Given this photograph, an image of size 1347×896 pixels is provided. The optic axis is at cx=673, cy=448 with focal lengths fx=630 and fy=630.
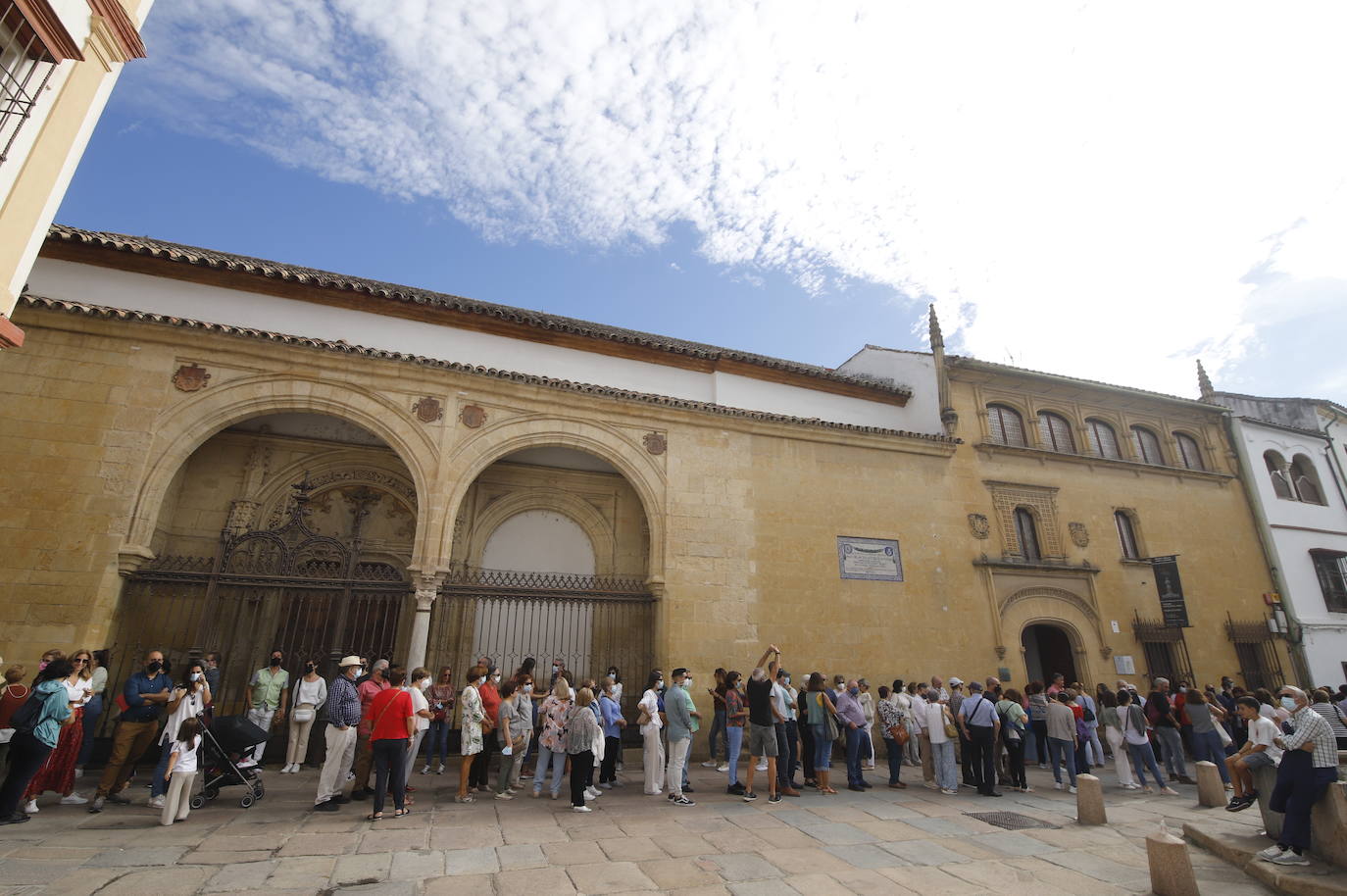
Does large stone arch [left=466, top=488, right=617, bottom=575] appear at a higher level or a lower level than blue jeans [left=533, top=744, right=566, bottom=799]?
higher

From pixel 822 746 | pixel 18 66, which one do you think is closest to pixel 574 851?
pixel 822 746

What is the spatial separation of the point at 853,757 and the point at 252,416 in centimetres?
1042

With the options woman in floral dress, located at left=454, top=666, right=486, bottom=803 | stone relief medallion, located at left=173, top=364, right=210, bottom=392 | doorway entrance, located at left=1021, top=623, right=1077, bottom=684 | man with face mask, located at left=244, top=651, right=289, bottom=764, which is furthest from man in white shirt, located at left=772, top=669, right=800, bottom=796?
stone relief medallion, located at left=173, top=364, right=210, bottom=392

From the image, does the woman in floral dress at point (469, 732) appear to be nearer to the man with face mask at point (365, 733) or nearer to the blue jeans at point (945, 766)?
the man with face mask at point (365, 733)

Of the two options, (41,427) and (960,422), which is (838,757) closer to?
(960,422)

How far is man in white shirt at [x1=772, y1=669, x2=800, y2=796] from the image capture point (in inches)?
310

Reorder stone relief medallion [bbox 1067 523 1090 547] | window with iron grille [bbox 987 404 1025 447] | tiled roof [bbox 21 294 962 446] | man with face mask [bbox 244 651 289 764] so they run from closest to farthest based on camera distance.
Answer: man with face mask [bbox 244 651 289 764] < tiled roof [bbox 21 294 962 446] < stone relief medallion [bbox 1067 523 1090 547] < window with iron grille [bbox 987 404 1025 447]

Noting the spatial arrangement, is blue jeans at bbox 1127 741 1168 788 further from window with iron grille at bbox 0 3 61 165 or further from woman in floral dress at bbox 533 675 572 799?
window with iron grille at bbox 0 3 61 165

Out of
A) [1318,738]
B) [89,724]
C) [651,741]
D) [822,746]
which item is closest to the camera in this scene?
[1318,738]

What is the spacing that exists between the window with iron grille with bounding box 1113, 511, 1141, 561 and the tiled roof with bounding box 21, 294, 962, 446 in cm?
587

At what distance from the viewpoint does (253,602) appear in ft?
35.2

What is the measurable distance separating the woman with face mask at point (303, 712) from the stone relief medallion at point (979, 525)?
41.2ft

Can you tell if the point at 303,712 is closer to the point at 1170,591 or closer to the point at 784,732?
the point at 784,732

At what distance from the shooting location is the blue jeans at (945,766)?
340 inches
